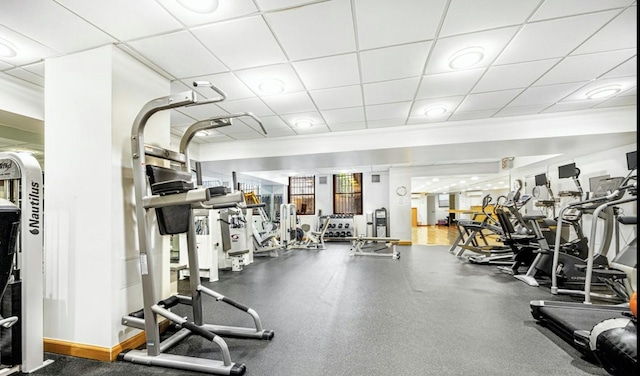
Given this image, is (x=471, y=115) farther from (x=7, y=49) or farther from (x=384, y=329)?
(x=7, y=49)

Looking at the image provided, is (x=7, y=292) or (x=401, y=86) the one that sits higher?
(x=401, y=86)

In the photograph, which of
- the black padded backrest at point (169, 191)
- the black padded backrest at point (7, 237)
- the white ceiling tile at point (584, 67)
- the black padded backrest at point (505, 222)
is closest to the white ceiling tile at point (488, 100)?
the white ceiling tile at point (584, 67)

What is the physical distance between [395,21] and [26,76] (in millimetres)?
3852

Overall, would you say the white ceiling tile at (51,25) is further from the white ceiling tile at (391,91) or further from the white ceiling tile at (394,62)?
the white ceiling tile at (391,91)

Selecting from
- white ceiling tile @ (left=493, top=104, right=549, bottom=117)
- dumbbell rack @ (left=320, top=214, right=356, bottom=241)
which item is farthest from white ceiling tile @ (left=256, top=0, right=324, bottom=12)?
dumbbell rack @ (left=320, top=214, right=356, bottom=241)

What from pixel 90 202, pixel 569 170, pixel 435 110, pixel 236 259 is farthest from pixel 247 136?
pixel 569 170

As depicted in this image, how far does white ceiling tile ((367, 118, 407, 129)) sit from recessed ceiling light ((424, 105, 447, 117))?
0.40 m

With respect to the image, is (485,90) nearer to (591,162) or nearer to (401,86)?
(401,86)

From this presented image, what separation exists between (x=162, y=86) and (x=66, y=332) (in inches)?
96.7

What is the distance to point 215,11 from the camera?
1.99 m

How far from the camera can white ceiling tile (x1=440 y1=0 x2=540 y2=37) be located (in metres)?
1.96

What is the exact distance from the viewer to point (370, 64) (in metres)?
2.79

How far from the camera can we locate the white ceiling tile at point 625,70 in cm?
282

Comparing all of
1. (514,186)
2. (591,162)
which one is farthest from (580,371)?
(514,186)
